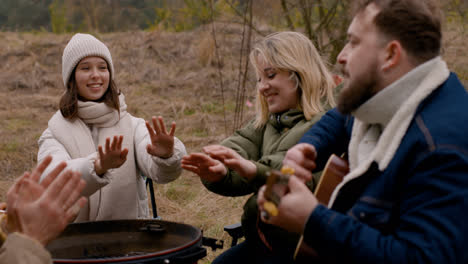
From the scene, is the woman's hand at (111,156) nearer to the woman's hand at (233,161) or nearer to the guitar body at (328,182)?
the woman's hand at (233,161)

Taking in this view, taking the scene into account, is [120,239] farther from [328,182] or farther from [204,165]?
[328,182]

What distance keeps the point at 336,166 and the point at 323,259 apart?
37cm

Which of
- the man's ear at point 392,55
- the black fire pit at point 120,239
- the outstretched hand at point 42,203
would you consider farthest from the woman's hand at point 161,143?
the man's ear at point 392,55

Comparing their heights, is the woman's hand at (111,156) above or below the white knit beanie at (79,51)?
below

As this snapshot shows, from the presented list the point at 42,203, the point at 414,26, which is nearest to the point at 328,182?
the point at 414,26

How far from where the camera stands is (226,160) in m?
2.22

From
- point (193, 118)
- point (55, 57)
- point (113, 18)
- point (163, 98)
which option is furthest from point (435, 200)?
point (113, 18)

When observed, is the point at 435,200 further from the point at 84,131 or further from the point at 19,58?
the point at 19,58

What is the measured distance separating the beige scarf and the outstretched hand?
117 cm

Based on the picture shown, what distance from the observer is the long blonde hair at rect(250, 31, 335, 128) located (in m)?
2.57

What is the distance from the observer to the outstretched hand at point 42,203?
1.59 m

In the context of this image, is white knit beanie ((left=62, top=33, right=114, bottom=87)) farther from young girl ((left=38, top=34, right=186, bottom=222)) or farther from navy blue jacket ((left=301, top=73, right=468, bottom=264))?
navy blue jacket ((left=301, top=73, right=468, bottom=264))

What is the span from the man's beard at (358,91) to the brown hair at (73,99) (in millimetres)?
1734

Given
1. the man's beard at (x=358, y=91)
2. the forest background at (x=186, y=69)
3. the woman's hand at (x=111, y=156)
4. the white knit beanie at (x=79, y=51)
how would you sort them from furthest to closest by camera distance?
the forest background at (x=186, y=69) → the white knit beanie at (x=79, y=51) → the woman's hand at (x=111, y=156) → the man's beard at (x=358, y=91)
